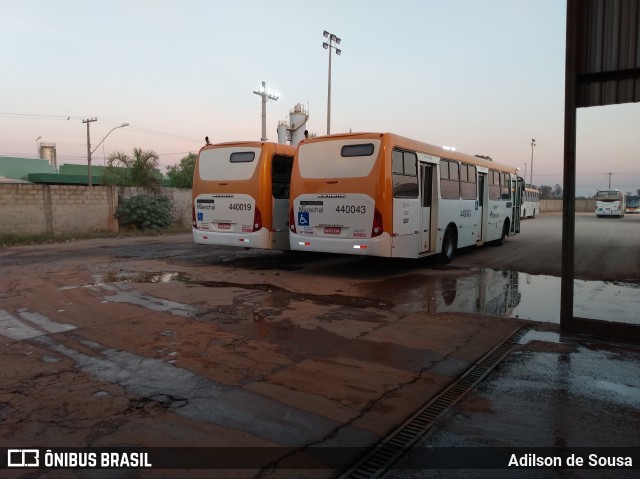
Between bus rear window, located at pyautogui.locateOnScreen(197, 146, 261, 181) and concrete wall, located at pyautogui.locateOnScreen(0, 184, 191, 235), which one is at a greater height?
bus rear window, located at pyautogui.locateOnScreen(197, 146, 261, 181)

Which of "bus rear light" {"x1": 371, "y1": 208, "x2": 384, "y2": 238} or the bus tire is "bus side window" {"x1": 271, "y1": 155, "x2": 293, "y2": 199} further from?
the bus tire

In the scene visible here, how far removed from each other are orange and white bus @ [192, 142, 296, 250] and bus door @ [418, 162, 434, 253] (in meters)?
3.50

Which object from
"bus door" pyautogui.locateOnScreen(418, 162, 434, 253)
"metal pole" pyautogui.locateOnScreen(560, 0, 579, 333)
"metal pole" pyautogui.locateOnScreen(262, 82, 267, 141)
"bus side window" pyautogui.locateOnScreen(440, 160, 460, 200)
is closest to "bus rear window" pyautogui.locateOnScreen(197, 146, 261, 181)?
"bus door" pyautogui.locateOnScreen(418, 162, 434, 253)

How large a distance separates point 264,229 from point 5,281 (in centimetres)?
570

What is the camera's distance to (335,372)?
4969mm

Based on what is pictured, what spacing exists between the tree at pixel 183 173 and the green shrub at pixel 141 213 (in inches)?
1368

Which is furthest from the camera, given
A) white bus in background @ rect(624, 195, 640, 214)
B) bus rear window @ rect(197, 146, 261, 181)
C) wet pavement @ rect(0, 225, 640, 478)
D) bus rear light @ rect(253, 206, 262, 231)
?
white bus in background @ rect(624, 195, 640, 214)

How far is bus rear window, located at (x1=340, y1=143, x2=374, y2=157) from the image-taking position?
1017 cm

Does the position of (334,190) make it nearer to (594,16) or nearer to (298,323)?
(298,323)

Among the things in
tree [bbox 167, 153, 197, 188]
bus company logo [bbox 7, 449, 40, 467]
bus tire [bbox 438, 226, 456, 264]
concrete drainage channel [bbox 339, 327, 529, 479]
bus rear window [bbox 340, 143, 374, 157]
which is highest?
tree [bbox 167, 153, 197, 188]

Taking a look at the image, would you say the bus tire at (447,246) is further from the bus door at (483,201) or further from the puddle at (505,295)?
the bus door at (483,201)

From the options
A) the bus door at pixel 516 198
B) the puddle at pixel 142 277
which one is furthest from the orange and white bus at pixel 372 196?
the bus door at pixel 516 198

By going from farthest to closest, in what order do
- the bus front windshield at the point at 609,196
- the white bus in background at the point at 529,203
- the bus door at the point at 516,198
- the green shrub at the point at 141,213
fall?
the bus front windshield at the point at 609,196 → the white bus in background at the point at 529,203 → the green shrub at the point at 141,213 → the bus door at the point at 516,198

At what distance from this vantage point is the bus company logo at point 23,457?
319 cm
